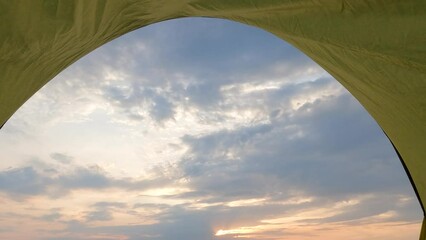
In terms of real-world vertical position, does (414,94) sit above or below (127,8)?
below

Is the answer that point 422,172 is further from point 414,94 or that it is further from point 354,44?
point 354,44

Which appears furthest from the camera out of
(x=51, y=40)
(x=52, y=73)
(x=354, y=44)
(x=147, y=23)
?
(x=147, y=23)

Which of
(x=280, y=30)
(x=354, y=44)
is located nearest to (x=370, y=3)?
(x=354, y=44)

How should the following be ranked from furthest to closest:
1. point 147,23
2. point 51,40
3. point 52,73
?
point 147,23
point 52,73
point 51,40

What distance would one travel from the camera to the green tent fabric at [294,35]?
5.46 feet

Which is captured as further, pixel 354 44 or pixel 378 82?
pixel 378 82

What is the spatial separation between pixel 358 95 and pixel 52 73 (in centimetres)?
156

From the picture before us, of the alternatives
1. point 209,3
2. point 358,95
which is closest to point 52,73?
point 209,3

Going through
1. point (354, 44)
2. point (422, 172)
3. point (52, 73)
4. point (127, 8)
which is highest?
point (127, 8)

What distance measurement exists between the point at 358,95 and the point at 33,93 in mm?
1644

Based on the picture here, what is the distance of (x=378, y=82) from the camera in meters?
2.15

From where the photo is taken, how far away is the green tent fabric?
166 cm

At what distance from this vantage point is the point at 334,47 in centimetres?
206

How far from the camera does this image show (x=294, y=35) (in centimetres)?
212
